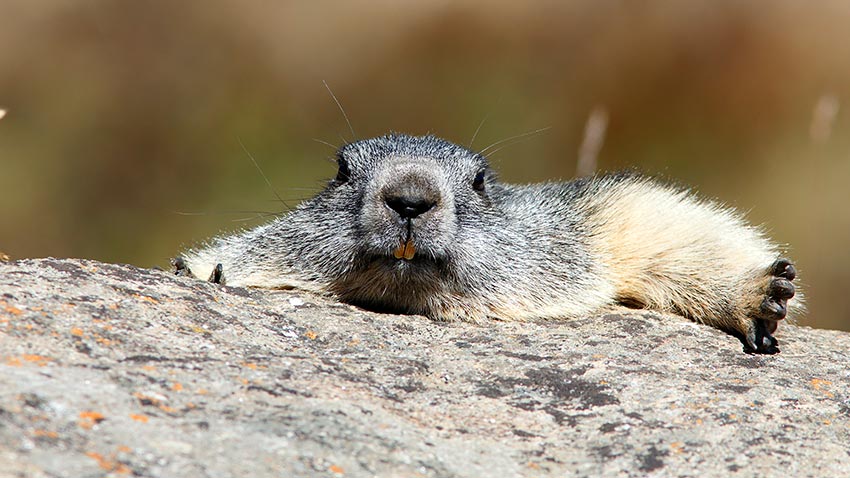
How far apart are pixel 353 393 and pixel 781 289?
357cm

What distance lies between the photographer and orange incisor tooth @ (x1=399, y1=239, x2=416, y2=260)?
21.5ft

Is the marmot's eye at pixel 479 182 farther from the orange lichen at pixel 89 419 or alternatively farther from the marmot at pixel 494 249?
the orange lichen at pixel 89 419

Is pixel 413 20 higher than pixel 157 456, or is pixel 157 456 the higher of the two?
pixel 413 20

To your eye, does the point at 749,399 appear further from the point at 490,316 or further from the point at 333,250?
the point at 333,250

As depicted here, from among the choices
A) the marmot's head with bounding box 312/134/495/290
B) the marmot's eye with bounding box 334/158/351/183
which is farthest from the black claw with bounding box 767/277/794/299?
Result: the marmot's eye with bounding box 334/158/351/183

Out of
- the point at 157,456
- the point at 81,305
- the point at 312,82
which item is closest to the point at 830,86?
the point at 312,82

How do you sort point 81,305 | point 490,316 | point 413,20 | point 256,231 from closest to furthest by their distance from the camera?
point 81,305
point 490,316
point 256,231
point 413,20

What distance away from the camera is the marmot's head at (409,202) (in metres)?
6.58

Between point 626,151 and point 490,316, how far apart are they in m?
8.27

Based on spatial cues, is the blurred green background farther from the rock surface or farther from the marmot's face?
the rock surface

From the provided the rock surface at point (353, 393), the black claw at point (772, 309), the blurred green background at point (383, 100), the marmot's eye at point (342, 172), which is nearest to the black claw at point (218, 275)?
the rock surface at point (353, 393)

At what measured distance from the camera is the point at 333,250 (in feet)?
23.6

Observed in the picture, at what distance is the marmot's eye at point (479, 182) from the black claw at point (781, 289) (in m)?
2.23

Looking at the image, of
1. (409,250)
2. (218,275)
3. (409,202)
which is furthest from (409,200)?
(218,275)
